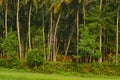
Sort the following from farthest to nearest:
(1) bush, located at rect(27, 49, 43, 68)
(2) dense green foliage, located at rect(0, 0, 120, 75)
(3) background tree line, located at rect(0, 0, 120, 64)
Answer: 1. (3) background tree line, located at rect(0, 0, 120, 64)
2. (2) dense green foliage, located at rect(0, 0, 120, 75)
3. (1) bush, located at rect(27, 49, 43, 68)

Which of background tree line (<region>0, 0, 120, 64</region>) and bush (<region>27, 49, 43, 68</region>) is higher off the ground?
background tree line (<region>0, 0, 120, 64</region>)

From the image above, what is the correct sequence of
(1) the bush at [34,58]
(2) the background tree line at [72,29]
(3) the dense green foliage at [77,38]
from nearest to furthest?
(1) the bush at [34,58] < (3) the dense green foliage at [77,38] < (2) the background tree line at [72,29]

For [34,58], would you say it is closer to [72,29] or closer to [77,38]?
[77,38]

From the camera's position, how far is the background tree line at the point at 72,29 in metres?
52.8

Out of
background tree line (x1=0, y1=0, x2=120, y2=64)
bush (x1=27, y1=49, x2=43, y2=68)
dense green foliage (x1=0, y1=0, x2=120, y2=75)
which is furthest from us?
background tree line (x1=0, y1=0, x2=120, y2=64)

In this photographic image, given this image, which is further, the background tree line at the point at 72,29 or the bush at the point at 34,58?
the background tree line at the point at 72,29

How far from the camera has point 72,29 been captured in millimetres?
63562

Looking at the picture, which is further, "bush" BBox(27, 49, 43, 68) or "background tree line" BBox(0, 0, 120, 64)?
"background tree line" BBox(0, 0, 120, 64)

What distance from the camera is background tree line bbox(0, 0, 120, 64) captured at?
2078 inches

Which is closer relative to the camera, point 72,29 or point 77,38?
Result: point 77,38

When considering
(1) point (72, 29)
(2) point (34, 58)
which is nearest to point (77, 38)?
(1) point (72, 29)

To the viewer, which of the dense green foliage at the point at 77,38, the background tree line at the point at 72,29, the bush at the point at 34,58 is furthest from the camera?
the background tree line at the point at 72,29

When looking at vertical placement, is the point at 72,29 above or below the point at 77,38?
above

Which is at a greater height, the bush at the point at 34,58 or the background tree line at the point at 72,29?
the background tree line at the point at 72,29
